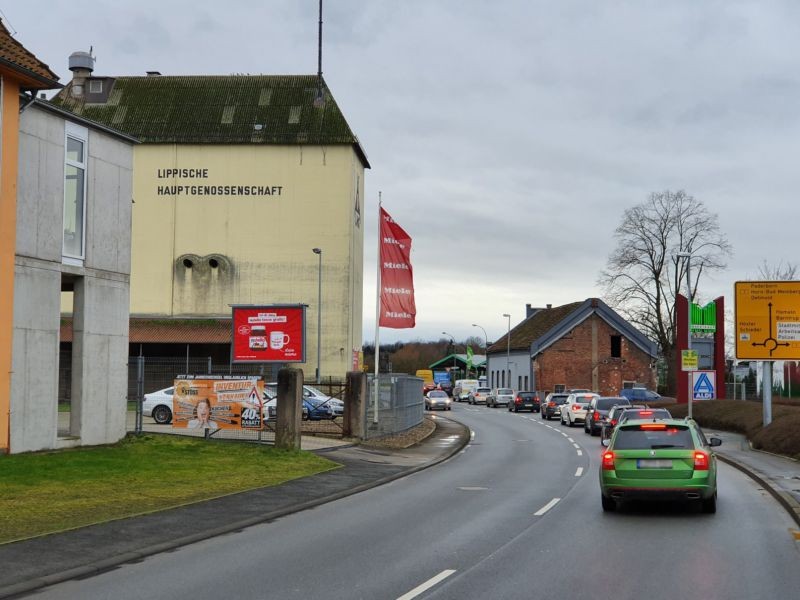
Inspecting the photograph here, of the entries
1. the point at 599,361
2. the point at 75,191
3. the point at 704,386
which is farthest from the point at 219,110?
the point at 75,191

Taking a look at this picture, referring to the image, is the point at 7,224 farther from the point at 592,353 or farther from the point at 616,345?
the point at 616,345

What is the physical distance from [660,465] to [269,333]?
62.9 ft

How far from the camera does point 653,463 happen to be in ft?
48.9

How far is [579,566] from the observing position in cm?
1065

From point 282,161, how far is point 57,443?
153 ft

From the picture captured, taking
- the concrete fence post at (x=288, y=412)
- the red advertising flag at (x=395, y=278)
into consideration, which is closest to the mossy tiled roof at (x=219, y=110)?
the red advertising flag at (x=395, y=278)

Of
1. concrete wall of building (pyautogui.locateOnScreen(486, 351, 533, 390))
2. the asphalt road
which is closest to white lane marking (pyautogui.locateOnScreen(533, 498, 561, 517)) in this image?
the asphalt road

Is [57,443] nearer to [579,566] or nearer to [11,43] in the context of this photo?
[11,43]

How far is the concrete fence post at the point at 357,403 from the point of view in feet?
97.5

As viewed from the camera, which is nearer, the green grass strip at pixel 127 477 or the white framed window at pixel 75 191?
the green grass strip at pixel 127 477

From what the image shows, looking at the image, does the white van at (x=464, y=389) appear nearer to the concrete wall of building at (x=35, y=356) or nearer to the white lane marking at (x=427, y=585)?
the concrete wall of building at (x=35, y=356)

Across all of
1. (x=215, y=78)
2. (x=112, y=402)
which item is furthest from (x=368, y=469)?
(x=215, y=78)

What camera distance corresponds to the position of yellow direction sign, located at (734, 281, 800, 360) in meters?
31.8

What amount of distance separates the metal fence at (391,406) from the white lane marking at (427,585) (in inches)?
785
